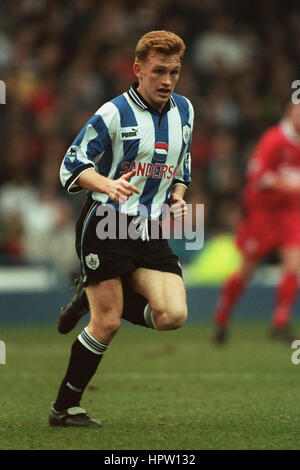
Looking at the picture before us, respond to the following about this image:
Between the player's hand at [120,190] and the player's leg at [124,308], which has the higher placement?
the player's hand at [120,190]

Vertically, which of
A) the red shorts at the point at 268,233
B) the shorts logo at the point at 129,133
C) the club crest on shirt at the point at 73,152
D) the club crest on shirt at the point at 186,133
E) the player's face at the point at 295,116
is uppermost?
the player's face at the point at 295,116

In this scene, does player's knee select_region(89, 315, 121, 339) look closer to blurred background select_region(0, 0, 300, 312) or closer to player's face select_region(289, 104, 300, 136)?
player's face select_region(289, 104, 300, 136)

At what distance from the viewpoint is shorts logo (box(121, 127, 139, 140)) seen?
4754mm

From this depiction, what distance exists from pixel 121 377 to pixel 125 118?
2.55m

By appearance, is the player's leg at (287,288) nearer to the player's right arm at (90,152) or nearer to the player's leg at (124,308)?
the player's leg at (124,308)

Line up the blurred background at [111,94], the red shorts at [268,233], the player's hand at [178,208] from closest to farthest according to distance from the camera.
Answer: the player's hand at [178,208] → the red shorts at [268,233] → the blurred background at [111,94]

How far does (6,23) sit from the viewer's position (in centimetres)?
1296

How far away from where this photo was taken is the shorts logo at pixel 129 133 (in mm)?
4754

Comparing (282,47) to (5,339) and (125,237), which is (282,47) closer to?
(5,339)

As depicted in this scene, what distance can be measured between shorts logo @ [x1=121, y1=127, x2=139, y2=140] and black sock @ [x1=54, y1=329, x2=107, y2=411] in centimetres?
96

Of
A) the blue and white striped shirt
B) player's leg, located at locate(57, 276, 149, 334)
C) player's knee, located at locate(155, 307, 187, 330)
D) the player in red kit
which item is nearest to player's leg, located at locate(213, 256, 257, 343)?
the player in red kit

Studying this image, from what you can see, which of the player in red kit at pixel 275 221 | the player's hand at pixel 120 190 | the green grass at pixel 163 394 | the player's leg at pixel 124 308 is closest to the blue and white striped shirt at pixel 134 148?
the player's hand at pixel 120 190

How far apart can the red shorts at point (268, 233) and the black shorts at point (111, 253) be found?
4.22 metres
